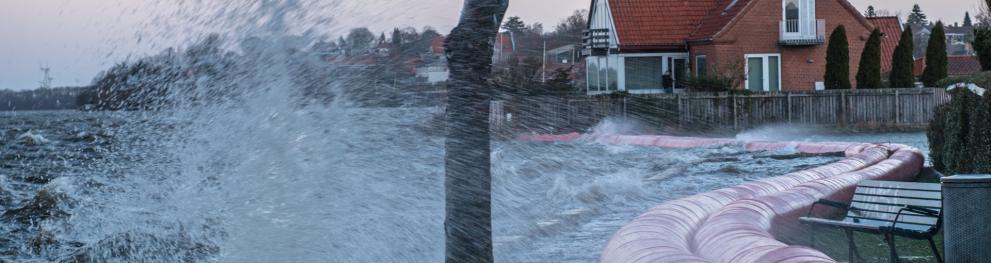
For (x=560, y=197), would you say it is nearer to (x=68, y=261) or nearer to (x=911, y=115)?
(x=68, y=261)

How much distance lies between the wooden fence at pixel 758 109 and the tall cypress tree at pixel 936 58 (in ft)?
8.56

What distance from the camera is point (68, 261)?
10383mm

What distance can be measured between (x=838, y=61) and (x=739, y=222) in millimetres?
35083

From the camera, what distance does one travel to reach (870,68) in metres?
40.2

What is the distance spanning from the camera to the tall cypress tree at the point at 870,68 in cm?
3972

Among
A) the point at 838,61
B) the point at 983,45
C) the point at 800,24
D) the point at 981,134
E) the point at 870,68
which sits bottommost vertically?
the point at 981,134

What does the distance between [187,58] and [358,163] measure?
1.96 m

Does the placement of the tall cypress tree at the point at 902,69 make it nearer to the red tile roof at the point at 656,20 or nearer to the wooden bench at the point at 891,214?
the red tile roof at the point at 656,20

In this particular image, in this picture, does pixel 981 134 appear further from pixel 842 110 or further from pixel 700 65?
pixel 700 65

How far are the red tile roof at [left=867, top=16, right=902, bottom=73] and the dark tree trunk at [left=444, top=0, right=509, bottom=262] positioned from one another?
170ft

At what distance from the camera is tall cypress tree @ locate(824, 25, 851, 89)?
128ft

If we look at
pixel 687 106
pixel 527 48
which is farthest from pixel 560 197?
pixel 687 106

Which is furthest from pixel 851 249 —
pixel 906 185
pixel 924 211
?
pixel 906 185

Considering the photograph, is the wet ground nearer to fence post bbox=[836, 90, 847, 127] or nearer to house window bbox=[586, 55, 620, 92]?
fence post bbox=[836, 90, 847, 127]
